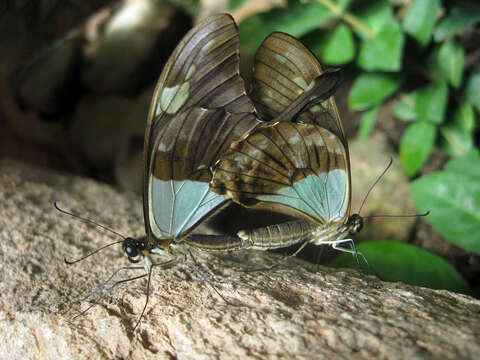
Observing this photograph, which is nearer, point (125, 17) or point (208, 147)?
point (208, 147)

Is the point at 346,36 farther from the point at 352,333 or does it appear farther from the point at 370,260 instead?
the point at 352,333

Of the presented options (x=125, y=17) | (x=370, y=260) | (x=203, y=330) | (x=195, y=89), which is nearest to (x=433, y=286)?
(x=370, y=260)

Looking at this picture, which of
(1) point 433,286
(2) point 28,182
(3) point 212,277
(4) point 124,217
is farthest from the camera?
(2) point 28,182

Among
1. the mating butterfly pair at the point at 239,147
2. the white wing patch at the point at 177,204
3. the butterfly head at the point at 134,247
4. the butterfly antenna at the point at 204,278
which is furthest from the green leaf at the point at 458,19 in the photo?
the butterfly head at the point at 134,247

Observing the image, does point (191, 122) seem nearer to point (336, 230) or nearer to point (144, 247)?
point (144, 247)

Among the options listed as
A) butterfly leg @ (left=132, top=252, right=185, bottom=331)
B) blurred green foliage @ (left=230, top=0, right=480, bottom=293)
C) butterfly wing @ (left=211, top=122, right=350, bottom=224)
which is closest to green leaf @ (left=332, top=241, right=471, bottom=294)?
blurred green foliage @ (left=230, top=0, right=480, bottom=293)
